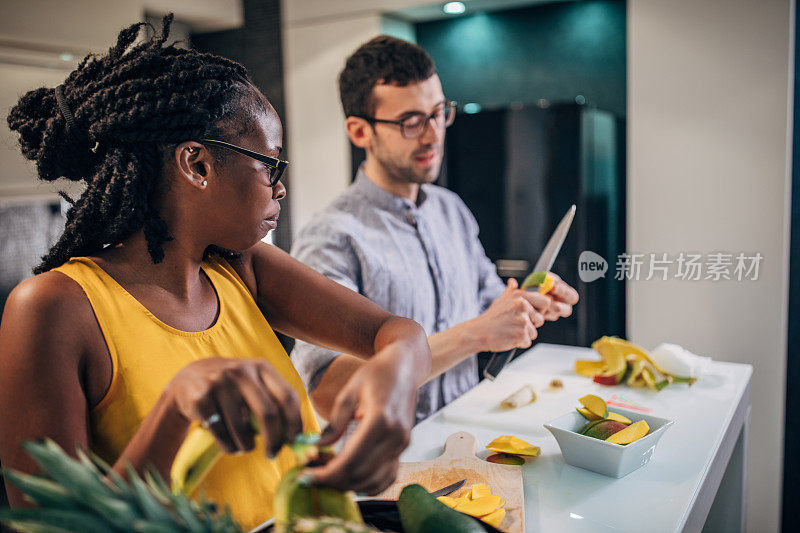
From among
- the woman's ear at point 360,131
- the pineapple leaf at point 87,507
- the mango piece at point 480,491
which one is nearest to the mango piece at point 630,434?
the mango piece at point 480,491

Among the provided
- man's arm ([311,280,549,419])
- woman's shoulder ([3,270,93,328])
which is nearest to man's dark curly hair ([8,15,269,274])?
woman's shoulder ([3,270,93,328])

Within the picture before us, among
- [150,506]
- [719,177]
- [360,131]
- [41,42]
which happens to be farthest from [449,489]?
[41,42]

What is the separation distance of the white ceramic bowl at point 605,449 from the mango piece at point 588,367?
1.65 ft

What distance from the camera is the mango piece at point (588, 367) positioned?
68.4 inches

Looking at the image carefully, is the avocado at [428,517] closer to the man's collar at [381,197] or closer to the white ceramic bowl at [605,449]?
the white ceramic bowl at [605,449]

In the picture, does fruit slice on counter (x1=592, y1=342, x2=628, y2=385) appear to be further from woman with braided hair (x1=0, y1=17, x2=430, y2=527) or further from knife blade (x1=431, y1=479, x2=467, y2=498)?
woman with braided hair (x1=0, y1=17, x2=430, y2=527)

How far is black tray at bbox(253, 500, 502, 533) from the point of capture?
2.67 feet

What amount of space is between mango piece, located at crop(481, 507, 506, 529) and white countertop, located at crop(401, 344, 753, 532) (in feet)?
0.24

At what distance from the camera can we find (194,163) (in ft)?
3.03

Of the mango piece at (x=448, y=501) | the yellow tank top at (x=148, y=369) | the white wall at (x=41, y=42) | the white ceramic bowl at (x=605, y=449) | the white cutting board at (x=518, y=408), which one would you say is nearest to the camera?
the yellow tank top at (x=148, y=369)

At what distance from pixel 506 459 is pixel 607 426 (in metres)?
0.19

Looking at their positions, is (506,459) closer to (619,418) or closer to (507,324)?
(619,418)

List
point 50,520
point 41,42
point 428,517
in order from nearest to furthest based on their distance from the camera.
→ 1. point 50,520
2. point 428,517
3. point 41,42

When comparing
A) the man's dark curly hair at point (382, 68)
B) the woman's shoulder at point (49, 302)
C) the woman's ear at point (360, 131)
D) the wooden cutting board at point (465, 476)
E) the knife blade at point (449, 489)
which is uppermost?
the man's dark curly hair at point (382, 68)
